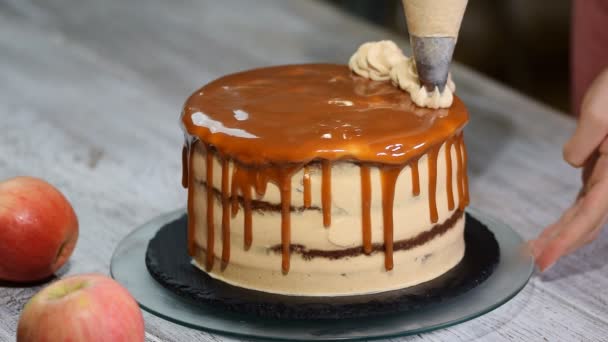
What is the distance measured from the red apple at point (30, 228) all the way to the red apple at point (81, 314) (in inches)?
10.6

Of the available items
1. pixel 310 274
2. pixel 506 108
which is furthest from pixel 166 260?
pixel 506 108

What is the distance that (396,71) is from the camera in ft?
5.00

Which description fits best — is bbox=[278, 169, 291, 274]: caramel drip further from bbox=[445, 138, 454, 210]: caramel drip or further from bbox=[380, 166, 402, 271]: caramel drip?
bbox=[445, 138, 454, 210]: caramel drip

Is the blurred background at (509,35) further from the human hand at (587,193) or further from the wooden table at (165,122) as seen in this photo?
the human hand at (587,193)

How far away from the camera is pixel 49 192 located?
1521 millimetres

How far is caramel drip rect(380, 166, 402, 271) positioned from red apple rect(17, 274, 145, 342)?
365mm

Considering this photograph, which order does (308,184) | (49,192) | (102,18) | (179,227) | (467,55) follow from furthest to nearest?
(467,55) → (102,18) → (179,227) → (49,192) → (308,184)

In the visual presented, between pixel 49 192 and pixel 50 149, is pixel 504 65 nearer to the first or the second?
pixel 50 149

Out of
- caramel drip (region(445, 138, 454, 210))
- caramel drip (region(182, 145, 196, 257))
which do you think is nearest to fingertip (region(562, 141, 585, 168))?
caramel drip (region(445, 138, 454, 210))

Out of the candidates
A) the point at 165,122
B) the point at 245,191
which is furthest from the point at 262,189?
the point at 165,122

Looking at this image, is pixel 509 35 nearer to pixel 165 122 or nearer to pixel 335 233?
pixel 165 122

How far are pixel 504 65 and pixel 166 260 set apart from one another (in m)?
2.87

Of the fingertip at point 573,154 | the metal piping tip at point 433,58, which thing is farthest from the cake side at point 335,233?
the fingertip at point 573,154

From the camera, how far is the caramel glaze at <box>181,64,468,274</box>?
1320 mm
